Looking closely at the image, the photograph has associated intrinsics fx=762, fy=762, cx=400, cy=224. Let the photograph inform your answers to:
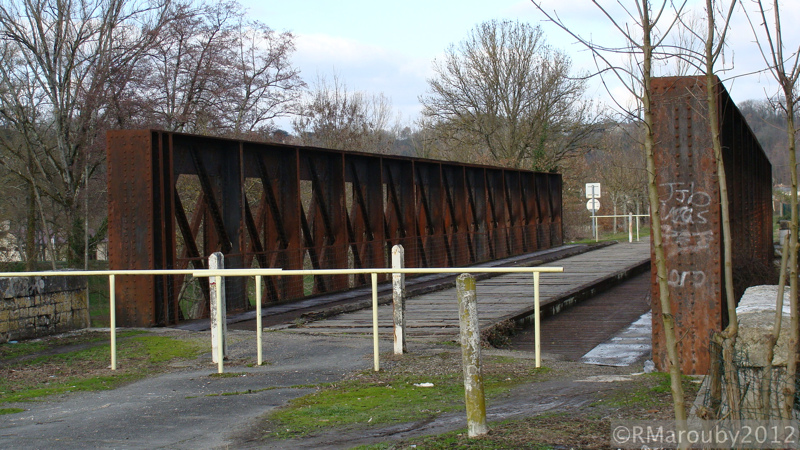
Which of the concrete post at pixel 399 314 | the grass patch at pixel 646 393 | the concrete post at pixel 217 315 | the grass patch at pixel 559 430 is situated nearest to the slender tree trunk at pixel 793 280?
the grass patch at pixel 559 430

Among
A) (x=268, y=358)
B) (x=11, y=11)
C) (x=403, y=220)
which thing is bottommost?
(x=268, y=358)

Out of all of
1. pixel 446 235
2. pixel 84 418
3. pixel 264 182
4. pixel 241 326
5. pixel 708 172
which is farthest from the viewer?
pixel 446 235

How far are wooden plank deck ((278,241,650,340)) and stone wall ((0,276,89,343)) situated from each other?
296 centimetres

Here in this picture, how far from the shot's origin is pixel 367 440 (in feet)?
15.0

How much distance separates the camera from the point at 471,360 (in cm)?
454

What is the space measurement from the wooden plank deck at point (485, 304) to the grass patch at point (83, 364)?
1.94 m

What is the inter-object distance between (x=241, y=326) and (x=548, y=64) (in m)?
31.8

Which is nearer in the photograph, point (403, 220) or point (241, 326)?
point (241, 326)

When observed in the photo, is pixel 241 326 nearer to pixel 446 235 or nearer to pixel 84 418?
pixel 84 418

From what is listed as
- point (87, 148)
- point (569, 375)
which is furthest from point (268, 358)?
point (87, 148)

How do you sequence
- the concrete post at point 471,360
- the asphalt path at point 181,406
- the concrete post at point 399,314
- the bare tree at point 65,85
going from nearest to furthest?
the concrete post at point 471,360
the asphalt path at point 181,406
the concrete post at point 399,314
the bare tree at point 65,85

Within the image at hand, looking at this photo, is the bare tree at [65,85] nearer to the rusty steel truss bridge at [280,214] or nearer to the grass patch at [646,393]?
the rusty steel truss bridge at [280,214]

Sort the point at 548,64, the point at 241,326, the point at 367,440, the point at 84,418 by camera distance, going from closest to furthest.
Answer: the point at 367,440, the point at 84,418, the point at 241,326, the point at 548,64
